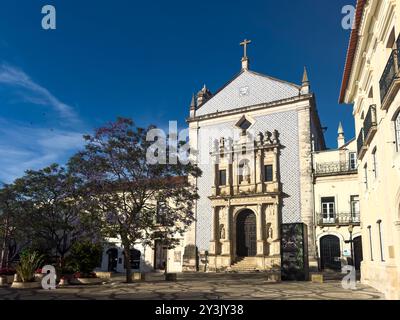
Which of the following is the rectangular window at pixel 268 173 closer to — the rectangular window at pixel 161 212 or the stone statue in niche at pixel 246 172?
the stone statue in niche at pixel 246 172

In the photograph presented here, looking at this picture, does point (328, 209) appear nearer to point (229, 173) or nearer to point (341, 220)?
point (341, 220)

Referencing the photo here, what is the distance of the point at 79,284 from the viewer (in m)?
18.3

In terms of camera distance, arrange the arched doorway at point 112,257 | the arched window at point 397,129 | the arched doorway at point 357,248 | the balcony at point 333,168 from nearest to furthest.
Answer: the arched window at point 397,129 < the arched doorway at point 357,248 < the balcony at point 333,168 < the arched doorway at point 112,257

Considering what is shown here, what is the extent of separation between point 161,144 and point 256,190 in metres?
12.5

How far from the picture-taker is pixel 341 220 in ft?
85.6

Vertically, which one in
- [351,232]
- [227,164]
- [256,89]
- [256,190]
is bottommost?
[351,232]

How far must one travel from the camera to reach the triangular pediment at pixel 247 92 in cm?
3095

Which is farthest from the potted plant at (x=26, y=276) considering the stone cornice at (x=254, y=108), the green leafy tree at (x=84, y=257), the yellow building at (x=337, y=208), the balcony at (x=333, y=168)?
the stone cornice at (x=254, y=108)

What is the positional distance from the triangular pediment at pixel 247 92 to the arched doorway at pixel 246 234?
9.04 m

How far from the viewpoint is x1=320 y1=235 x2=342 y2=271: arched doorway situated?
2599cm
